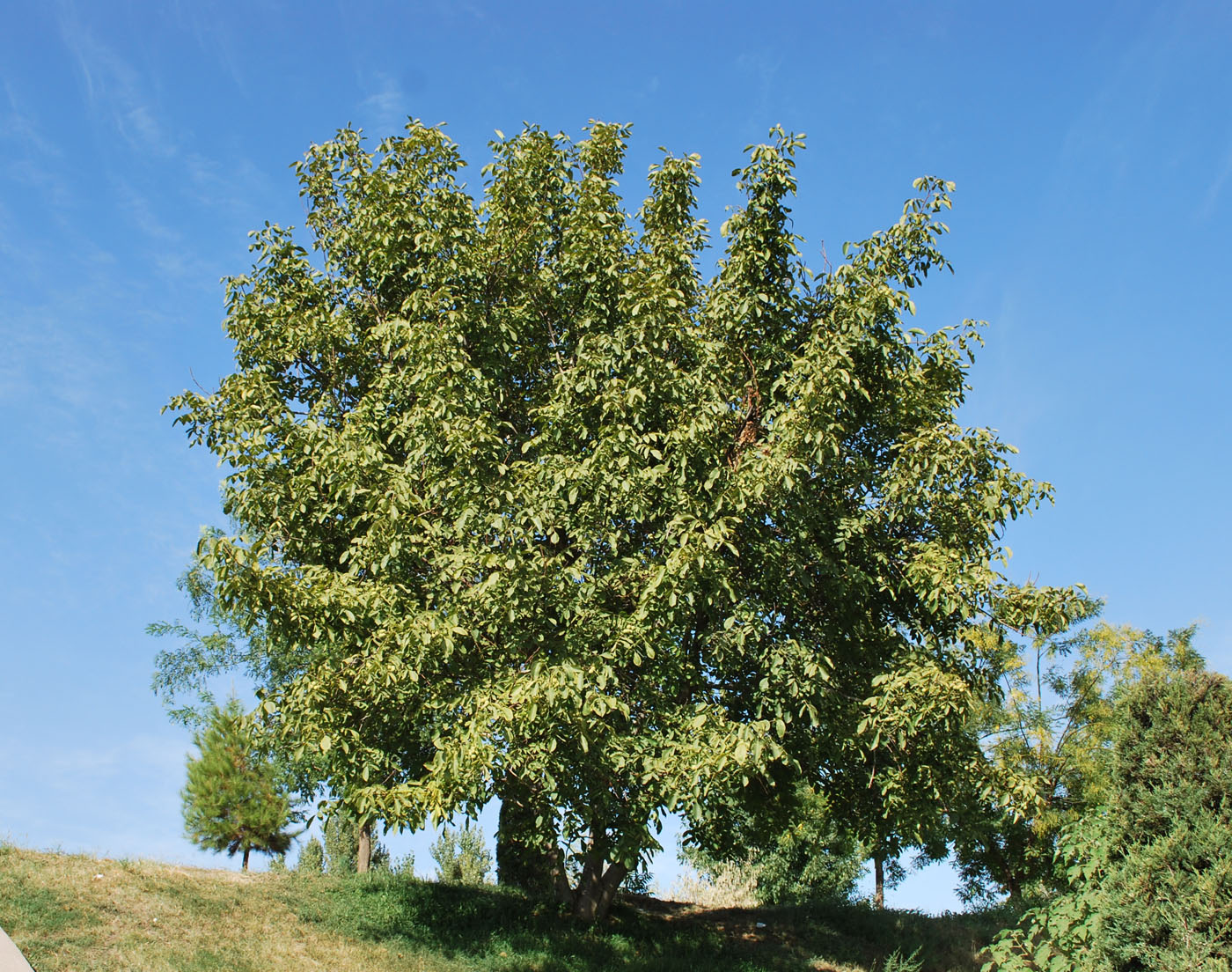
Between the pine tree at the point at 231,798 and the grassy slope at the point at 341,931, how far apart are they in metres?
5.66

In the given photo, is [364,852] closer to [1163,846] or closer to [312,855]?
[312,855]

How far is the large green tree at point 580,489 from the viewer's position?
35.4 feet

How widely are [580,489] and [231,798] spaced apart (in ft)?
56.8

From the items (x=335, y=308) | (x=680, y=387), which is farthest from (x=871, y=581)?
(x=335, y=308)

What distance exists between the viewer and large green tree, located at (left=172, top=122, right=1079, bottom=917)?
10.8 meters

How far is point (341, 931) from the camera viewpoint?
1510 cm

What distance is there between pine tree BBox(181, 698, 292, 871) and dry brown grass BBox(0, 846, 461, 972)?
730cm

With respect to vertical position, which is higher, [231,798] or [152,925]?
[231,798]

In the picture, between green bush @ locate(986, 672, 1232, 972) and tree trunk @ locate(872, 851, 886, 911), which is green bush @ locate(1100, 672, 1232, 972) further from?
tree trunk @ locate(872, 851, 886, 911)

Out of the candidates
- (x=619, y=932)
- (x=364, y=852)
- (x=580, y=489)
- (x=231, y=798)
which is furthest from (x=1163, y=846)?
(x=231, y=798)

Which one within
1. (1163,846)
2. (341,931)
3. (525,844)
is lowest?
(341,931)

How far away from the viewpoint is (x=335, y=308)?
14703mm

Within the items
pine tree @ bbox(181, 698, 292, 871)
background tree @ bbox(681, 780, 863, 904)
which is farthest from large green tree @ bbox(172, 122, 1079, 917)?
pine tree @ bbox(181, 698, 292, 871)

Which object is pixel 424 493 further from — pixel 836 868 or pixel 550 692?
pixel 836 868
